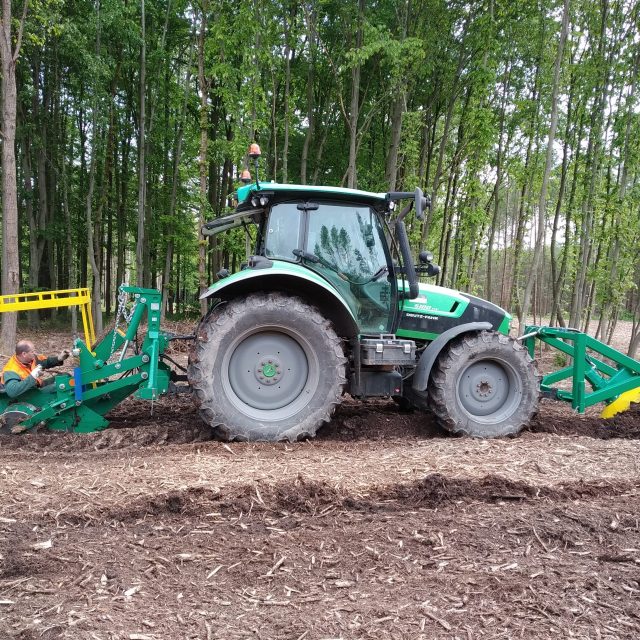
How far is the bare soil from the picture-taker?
7.62ft

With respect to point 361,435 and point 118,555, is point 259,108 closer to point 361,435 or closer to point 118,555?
point 361,435

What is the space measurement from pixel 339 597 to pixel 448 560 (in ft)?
2.18

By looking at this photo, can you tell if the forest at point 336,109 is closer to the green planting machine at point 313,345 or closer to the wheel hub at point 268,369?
the green planting machine at point 313,345

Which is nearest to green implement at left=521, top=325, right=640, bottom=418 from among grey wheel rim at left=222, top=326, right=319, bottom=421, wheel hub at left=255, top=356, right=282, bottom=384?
grey wheel rim at left=222, top=326, right=319, bottom=421

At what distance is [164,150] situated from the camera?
752 inches

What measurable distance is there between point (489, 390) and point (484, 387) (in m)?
0.07

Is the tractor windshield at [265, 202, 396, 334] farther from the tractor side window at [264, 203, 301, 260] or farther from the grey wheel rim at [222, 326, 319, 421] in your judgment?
the grey wheel rim at [222, 326, 319, 421]

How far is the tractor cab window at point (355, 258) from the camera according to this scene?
509 centimetres

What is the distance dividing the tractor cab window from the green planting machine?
1 centimetres

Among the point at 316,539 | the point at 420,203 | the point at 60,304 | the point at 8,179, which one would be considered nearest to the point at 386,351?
the point at 420,203

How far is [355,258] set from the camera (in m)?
5.18

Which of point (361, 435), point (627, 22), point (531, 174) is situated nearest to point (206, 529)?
point (361, 435)

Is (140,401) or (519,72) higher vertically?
(519,72)

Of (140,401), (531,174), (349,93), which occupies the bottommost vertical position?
→ (140,401)
